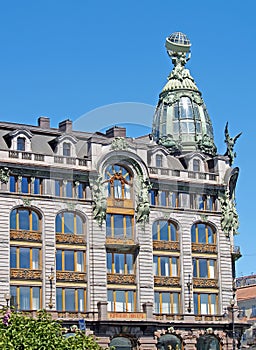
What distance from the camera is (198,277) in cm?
11675

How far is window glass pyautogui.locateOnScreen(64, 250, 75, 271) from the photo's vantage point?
108125mm

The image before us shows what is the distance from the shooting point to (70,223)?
109438 mm

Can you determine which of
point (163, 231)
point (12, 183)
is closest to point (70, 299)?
point (12, 183)

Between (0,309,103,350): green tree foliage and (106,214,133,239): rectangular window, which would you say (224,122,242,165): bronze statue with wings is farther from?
(0,309,103,350): green tree foliage

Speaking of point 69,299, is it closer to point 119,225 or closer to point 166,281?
point 119,225

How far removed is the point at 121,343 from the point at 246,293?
69045mm

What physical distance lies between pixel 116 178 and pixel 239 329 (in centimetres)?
2247

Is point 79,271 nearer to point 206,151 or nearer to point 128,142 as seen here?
point 128,142

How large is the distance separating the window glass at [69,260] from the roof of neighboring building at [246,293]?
224ft

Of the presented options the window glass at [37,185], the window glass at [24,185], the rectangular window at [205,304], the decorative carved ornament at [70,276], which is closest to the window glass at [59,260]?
the decorative carved ornament at [70,276]

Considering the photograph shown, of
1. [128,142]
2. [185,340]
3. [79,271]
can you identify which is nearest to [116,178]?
[128,142]

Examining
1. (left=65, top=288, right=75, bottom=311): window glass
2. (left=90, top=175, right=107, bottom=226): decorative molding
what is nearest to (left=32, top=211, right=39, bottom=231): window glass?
(left=90, top=175, right=107, bottom=226): decorative molding

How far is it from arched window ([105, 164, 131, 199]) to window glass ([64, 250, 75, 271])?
326 inches

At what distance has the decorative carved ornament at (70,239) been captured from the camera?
10781 cm
